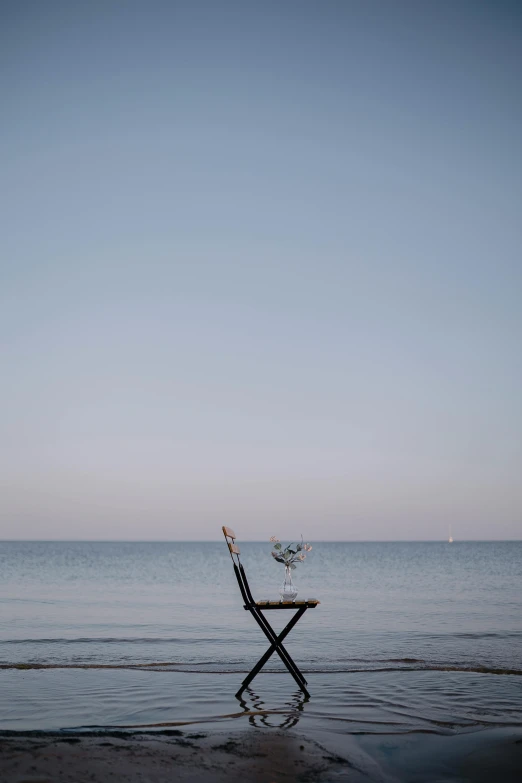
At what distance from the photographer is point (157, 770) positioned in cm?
468

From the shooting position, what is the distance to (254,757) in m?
5.05

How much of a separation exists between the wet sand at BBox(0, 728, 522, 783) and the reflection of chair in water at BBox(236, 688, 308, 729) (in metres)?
0.38

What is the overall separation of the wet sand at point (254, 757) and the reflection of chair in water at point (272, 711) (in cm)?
38

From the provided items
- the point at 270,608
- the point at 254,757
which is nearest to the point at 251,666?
the point at 270,608

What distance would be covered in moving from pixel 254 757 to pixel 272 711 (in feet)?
5.84

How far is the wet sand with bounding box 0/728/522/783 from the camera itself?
4.61 metres

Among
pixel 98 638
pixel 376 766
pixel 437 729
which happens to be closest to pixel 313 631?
pixel 98 638

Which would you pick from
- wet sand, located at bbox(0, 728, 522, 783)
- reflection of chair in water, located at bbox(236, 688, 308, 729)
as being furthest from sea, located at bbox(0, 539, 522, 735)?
wet sand, located at bbox(0, 728, 522, 783)

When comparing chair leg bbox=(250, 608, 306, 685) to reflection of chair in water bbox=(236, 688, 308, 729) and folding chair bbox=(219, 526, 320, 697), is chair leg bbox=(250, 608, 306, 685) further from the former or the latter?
reflection of chair in water bbox=(236, 688, 308, 729)

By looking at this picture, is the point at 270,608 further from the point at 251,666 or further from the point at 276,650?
the point at 251,666

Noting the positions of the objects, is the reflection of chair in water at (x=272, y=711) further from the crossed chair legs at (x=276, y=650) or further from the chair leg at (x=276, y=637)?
the chair leg at (x=276, y=637)

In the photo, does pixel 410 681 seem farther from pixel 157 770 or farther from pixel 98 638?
pixel 98 638

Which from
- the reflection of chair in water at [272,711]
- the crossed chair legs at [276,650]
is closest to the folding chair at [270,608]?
the crossed chair legs at [276,650]

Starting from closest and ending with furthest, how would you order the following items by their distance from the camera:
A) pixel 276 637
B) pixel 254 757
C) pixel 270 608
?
1. pixel 254 757
2. pixel 270 608
3. pixel 276 637
